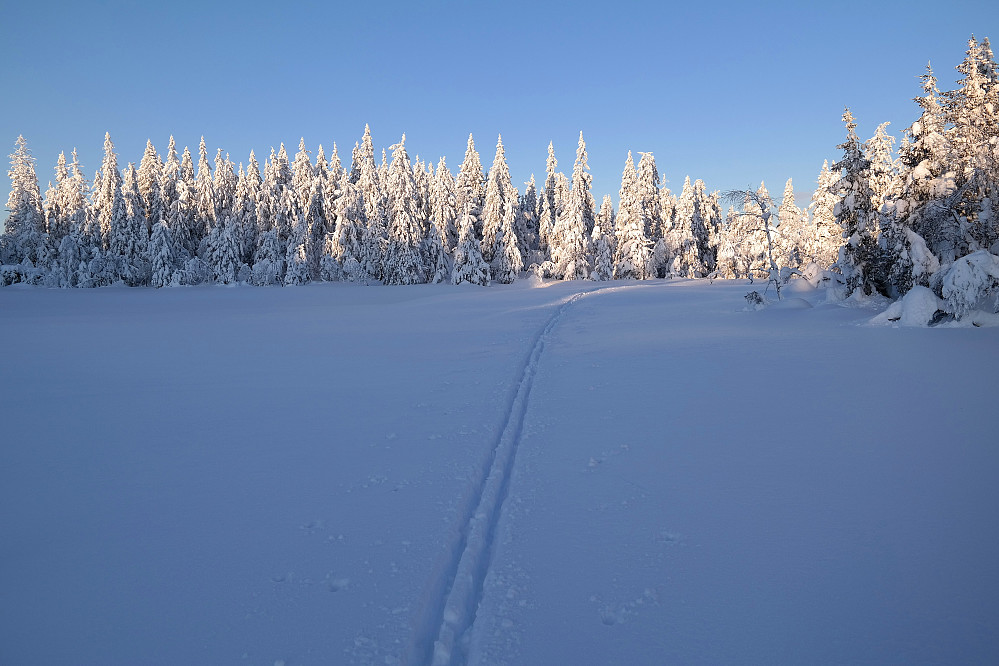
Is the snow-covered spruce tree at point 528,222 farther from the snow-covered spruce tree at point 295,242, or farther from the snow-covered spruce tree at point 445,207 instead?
the snow-covered spruce tree at point 295,242

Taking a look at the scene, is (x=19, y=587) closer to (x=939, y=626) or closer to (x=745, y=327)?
(x=939, y=626)

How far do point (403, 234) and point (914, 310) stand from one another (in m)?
39.5

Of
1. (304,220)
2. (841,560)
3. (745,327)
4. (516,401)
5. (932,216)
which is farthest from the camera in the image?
(304,220)

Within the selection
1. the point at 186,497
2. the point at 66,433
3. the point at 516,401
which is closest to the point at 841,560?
the point at 516,401

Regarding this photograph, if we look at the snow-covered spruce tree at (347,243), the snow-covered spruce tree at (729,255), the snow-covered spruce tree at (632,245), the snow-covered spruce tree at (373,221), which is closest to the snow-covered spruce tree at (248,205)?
the snow-covered spruce tree at (347,243)

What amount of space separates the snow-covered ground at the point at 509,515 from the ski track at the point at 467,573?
19 mm

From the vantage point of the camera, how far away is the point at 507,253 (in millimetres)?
49750

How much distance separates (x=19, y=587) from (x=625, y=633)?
4291mm

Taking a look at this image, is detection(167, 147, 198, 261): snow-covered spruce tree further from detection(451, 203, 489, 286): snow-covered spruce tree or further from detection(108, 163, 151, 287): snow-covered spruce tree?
detection(451, 203, 489, 286): snow-covered spruce tree

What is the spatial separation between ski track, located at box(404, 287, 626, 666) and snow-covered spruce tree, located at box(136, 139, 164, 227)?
54814 millimetres

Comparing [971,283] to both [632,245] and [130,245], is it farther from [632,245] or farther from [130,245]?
[130,245]

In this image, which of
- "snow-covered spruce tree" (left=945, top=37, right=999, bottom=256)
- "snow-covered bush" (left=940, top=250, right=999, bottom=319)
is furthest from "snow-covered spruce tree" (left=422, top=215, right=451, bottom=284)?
"snow-covered bush" (left=940, top=250, right=999, bottom=319)

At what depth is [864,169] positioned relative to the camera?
20109 mm

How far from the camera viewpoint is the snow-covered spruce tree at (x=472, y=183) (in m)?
53.9
